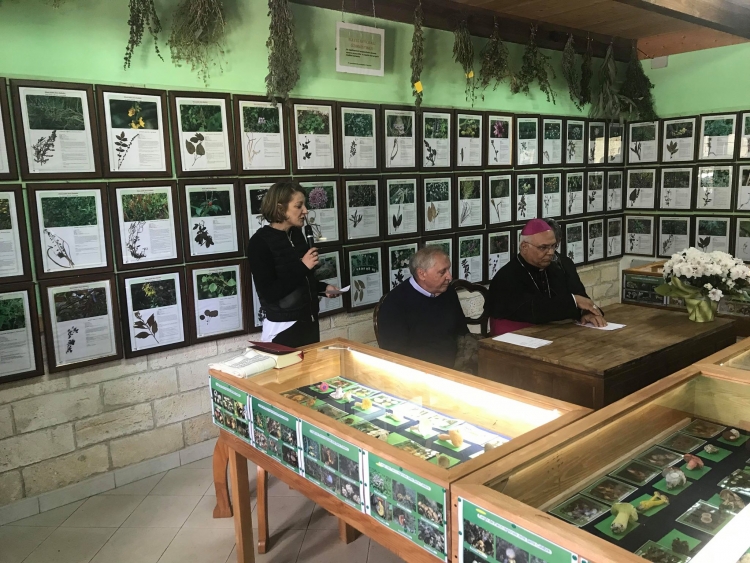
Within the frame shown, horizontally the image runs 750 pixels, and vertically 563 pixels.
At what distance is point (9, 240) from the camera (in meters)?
2.81

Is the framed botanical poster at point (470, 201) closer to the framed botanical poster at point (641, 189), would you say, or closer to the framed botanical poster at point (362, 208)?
the framed botanical poster at point (362, 208)

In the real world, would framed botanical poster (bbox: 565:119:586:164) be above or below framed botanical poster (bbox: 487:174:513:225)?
above

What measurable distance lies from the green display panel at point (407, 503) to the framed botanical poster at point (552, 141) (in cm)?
437

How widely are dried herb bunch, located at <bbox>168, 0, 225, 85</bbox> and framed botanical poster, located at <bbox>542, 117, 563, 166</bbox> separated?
3.14m

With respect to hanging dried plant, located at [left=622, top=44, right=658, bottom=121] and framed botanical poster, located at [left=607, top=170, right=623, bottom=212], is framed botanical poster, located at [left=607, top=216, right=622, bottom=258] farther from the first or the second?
hanging dried plant, located at [left=622, top=44, right=658, bottom=121]

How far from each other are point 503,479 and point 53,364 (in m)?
2.54

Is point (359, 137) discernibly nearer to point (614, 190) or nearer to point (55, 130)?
point (55, 130)

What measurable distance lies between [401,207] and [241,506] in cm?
256

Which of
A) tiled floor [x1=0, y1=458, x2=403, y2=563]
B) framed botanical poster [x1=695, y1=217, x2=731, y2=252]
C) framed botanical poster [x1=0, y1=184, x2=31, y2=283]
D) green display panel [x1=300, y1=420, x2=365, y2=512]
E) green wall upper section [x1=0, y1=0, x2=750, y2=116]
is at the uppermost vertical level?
green wall upper section [x1=0, y1=0, x2=750, y2=116]

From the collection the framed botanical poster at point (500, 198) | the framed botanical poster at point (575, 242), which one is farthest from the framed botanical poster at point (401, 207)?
the framed botanical poster at point (575, 242)

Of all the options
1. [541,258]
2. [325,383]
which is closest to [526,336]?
[541,258]

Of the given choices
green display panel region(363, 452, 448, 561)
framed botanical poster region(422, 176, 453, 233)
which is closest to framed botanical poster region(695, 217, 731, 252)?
framed botanical poster region(422, 176, 453, 233)

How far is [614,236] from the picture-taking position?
20.0 feet

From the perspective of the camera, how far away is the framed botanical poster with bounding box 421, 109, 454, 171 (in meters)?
4.39
